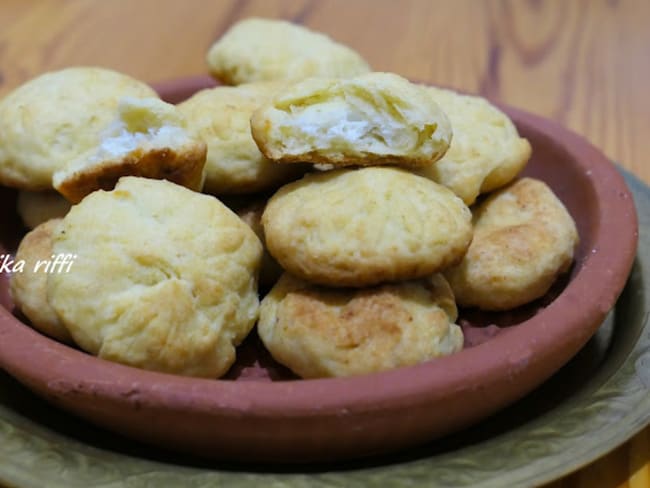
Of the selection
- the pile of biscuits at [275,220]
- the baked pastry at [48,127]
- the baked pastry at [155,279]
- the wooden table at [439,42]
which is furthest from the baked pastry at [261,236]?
the wooden table at [439,42]

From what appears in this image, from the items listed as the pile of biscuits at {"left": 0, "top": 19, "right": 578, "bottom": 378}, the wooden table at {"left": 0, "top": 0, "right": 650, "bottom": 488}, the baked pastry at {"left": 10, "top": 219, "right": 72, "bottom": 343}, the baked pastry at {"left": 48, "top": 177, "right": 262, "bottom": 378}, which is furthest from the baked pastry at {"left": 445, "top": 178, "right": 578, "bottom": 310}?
the wooden table at {"left": 0, "top": 0, "right": 650, "bottom": 488}

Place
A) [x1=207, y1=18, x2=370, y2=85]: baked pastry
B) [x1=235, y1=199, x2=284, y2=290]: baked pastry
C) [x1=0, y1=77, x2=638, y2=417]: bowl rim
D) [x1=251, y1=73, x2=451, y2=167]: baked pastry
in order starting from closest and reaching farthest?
[x1=0, y1=77, x2=638, y2=417]: bowl rim → [x1=251, y1=73, x2=451, y2=167]: baked pastry → [x1=235, y1=199, x2=284, y2=290]: baked pastry → [x1=207, y1=18, x2=370, y2=85]: baked pastry

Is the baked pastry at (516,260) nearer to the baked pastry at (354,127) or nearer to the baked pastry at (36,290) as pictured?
the baked pastry at (354,127)

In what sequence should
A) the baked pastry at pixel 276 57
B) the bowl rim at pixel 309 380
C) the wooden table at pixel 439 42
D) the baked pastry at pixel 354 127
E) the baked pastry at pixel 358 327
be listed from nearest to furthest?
1. the bowl rim at pixel 309 380
2. the baked pastry at pixel 358 327
3. the baked pastry at pixel 354 127
4. the baked pastry at pixel 276 57
5. the wooden table at pixel 439 42

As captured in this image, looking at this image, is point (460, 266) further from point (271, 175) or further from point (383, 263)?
point (271, 175)

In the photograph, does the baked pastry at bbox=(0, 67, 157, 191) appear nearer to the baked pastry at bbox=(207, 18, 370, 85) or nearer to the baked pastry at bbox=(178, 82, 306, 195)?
the baked pastry at bbox=(178, 82, 306, 195)

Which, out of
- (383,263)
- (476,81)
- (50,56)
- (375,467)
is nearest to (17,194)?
(383,263)

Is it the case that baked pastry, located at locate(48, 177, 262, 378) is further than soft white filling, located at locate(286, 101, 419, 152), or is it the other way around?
soft white filling, located at locate(286, 101, 419, 152)
